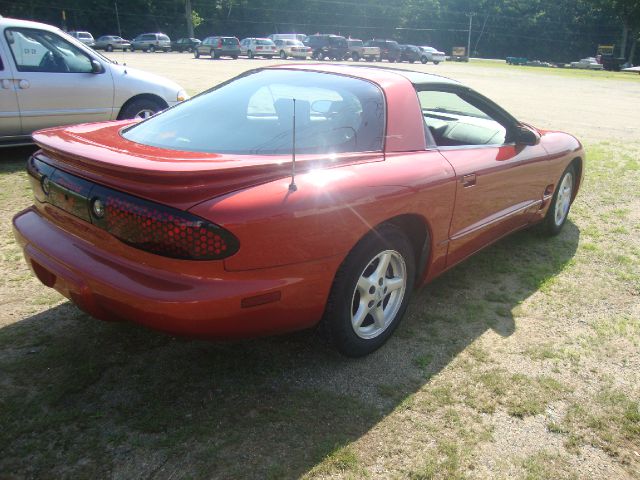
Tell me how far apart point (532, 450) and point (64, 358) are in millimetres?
2240

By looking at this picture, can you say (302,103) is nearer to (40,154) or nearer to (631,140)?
(40,154)

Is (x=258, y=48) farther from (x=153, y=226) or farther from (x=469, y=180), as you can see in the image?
(x=153, y=226)

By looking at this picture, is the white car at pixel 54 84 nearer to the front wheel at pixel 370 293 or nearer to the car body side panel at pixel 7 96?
the car body side panel at pixel 7 96

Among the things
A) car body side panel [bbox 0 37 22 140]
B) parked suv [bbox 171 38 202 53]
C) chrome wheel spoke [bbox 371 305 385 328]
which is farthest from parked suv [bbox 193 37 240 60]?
chrome wheel spoke [bbox 371 305 385 328]

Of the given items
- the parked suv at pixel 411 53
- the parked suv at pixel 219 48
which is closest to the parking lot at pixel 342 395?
the parked suv at pixel 219 48

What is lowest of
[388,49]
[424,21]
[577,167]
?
[388,49]

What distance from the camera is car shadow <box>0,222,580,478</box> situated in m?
2.14

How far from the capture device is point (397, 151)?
2.94 metres

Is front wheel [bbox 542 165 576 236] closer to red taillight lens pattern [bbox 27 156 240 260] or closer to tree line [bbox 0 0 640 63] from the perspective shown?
red taillight lens pattern [bbox 27 156 240 260]

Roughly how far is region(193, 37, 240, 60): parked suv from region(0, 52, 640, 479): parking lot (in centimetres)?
3956

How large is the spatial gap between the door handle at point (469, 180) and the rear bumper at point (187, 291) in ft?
3.75

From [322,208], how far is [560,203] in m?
3.20

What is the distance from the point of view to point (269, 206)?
7.29ft

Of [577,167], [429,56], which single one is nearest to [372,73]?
[577,167]
